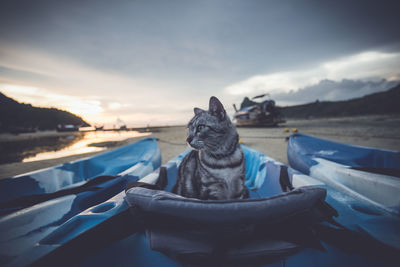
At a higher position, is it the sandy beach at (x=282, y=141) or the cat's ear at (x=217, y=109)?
the cat's ear at (x=217, y=109)

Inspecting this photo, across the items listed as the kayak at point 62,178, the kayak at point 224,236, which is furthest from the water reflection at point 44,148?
the kayak at point 224,236

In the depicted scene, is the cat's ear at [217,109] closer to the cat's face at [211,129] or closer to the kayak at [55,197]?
the cat's face at [211,129]

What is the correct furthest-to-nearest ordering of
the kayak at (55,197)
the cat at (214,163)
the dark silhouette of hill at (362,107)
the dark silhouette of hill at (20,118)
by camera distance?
the dark silhouette of hill at (20,118) → the dark silhouette of hill at (362,107) → the cat at (214,163) → the kayak at (55,197)

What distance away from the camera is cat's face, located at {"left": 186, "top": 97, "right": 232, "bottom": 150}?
5.28ft

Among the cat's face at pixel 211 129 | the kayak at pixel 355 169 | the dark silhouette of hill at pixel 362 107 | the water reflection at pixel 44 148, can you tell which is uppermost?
the dark silhouette of hill at pixel 362 107

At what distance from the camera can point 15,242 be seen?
2.75 ft

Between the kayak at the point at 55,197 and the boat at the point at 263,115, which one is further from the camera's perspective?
the boat at the point at 263,115

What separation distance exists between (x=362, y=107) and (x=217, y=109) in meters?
26.0

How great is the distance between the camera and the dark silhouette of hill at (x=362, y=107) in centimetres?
1432

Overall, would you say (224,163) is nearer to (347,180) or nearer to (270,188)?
(270,188)

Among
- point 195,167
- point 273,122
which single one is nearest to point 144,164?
point 195,167

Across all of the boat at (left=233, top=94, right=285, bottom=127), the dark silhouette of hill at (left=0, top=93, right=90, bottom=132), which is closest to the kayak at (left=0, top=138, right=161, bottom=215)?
the boat at (left=233, top=94, right=285, bottom=127)

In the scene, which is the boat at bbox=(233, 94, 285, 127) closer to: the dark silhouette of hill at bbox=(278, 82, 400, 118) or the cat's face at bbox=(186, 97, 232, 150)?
the dark silhouette of hill at bbox=(278, 82, 400, 118)

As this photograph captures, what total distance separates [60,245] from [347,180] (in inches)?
94.8
